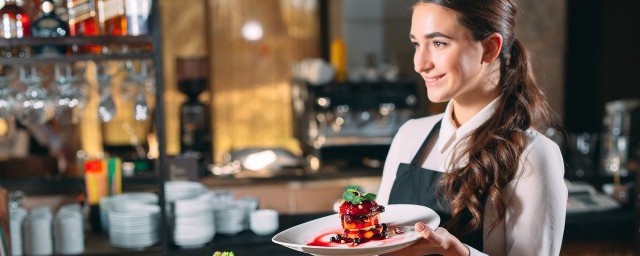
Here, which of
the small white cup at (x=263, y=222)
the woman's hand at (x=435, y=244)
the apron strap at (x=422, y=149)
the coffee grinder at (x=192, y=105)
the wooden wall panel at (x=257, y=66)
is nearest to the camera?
the woman's hand at (x=435, y=244)

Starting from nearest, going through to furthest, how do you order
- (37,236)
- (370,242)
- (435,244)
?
(435,244) → (370,242) → (37,236)

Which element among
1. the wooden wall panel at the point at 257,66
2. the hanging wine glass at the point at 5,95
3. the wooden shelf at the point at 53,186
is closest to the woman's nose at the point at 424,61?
the hanging wine glass at the point at 5,95

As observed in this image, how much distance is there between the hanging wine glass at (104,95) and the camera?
9.13 feet

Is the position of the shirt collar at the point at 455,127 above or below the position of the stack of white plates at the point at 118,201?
above

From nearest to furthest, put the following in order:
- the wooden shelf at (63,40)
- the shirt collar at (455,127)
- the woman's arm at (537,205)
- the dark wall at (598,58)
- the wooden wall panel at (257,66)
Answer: the woman's arm at (537,205) → the shirt collar at (455,127) → the wooden shelf at (63,40) → the dark wall at (598,58) → the wooden wall panel at (257,66)

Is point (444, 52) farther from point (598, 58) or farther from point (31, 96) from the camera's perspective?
point (598, 58)

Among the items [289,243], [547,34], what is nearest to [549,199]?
[289,243]

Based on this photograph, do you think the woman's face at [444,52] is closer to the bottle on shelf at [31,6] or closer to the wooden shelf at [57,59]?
the wooden shelf at [57,59]

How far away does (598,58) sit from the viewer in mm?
5359

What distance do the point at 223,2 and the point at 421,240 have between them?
226 inches

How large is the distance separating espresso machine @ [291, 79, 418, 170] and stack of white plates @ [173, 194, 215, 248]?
2.53 meters

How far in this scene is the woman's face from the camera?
4.78 feet

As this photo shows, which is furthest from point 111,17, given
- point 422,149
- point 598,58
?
point 598,58

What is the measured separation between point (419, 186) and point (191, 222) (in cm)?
119
